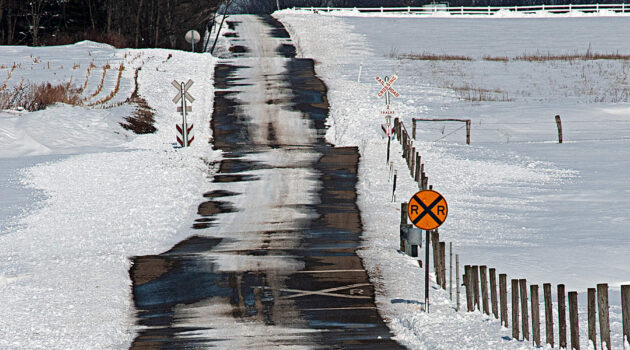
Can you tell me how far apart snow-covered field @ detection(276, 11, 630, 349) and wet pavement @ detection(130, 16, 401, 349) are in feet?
2.31

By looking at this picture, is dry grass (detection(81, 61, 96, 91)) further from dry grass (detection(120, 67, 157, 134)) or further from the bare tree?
the bare tree

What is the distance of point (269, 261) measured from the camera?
1984 centimetres

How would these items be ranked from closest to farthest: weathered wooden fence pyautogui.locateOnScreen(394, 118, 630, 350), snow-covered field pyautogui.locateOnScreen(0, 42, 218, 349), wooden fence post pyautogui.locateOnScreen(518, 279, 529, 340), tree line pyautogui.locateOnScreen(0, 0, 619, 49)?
weathered wooden fence pyautogui.locateOnScreen(394, 118, 630, 350) → wooden fence post pyautogui.locateOnScreen(518, 279, 529, 340) → snow-covered field pyautogui.locateOnScreen(0, 42, 218, 349) → tree line pyautogui.locateOnScreen(0, 0, 619, 49)

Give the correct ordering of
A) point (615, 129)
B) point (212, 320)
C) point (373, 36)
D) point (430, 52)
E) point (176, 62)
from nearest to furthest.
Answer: point (212, 320)
point (615, 129)
point (176, 62)
point (430, 52)
point (373, 36)

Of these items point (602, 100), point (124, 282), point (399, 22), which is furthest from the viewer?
point (399, 22)

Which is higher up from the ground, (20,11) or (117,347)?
(20,11)

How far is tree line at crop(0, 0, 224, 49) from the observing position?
77.0 meters

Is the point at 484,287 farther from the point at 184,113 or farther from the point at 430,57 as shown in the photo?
the point at 430,57

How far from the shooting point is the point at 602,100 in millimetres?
50406

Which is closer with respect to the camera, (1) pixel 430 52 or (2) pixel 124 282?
(2) pixel 124 282

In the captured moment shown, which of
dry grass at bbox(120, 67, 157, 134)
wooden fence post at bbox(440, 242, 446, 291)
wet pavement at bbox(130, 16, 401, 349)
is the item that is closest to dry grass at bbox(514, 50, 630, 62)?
wet pavement at bbox(130, 16, 401, 349)

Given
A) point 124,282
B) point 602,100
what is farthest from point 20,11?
point 124,282

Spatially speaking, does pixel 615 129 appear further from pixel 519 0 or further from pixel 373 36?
pixel 519 0

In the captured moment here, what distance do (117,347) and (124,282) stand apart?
4598mm
